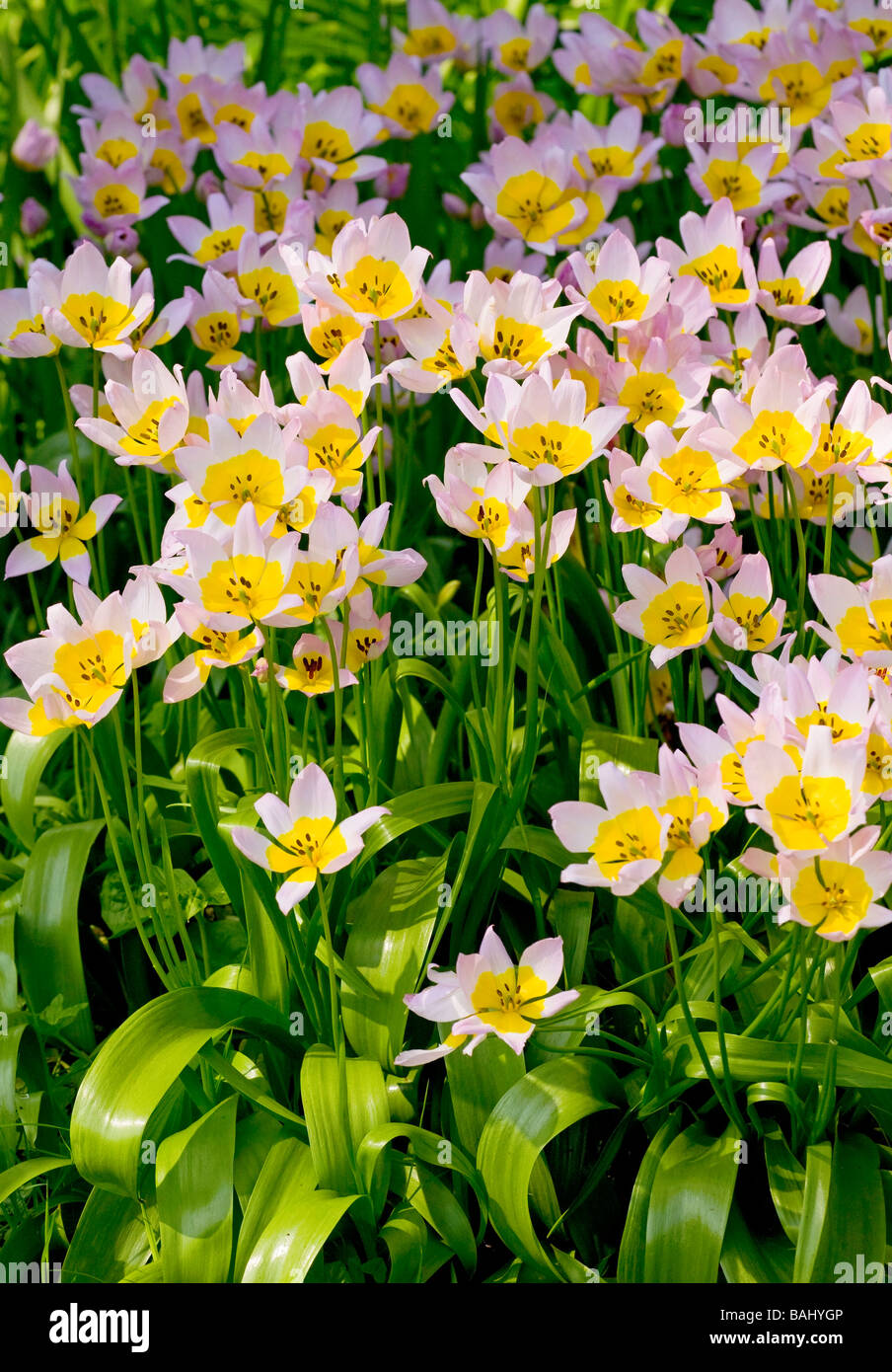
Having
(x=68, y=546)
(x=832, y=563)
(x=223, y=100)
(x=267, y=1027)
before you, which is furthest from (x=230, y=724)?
(x=223, y=100)

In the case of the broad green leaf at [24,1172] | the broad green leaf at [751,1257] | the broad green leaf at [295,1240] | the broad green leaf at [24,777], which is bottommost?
the broad green leaf at [751,1257]

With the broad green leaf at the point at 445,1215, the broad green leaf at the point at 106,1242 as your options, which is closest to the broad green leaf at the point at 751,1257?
the broad green leaf at the point at 445,1215

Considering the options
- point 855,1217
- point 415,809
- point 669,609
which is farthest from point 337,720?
point 855,1217

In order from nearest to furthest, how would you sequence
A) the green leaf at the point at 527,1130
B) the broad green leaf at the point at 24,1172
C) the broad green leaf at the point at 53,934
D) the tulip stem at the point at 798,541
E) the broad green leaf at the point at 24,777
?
1. the green leaf at the point at 527,1130
2. the broad green leaf at the point at 24,1172
3. the tulip stem at the point at 798,541
4. the broad green leaf at the point at 53,934
5. the broad green leaf at the point at 24,777

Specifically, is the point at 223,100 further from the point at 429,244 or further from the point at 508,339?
the point at 508,339

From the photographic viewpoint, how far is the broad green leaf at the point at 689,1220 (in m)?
1.39

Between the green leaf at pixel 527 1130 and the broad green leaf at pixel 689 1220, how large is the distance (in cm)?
11

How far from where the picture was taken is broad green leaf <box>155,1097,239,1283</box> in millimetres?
1451

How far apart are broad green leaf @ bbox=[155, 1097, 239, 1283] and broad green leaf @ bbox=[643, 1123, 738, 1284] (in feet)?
1.50

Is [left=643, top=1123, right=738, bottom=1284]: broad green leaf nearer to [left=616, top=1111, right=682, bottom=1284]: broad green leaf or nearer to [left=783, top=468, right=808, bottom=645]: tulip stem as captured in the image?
[left=616, top=1111, right=682, bottom=1284]: broad green leaf

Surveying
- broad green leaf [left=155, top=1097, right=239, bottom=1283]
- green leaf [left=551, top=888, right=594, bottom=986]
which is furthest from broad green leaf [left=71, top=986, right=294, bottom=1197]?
green leaf [left=551, top=888, right=594, bottom=986]

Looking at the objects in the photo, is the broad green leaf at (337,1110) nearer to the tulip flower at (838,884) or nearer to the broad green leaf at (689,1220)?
the broad green leaf at (689,1220)

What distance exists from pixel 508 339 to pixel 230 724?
80cm

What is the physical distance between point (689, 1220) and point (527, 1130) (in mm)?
189
